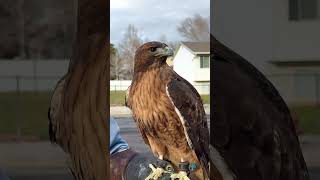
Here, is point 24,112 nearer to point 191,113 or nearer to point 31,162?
point 31,162

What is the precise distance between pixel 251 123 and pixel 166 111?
2.28ft

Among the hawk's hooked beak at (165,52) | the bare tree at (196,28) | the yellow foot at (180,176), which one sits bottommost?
the yellow foot at (180,176)

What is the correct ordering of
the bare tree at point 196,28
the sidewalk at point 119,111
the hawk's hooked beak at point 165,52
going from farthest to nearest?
1. the sidewalk at point 119,111
2. the hawk's hooked beak at point 165,52
3. the bare tree at point 196,28

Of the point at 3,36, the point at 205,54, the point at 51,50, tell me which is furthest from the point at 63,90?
the point at 205,54

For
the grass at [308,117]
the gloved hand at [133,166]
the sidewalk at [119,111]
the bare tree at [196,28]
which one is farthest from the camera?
the gloved hand at [133,166]

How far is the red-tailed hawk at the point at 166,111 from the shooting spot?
13.4 feet

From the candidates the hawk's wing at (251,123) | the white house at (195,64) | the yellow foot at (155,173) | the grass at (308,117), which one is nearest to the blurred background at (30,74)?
the yellow foot at (155,173)

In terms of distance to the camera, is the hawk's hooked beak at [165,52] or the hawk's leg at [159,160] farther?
the hawk's leg at [159,160]

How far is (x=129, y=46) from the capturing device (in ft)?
13.7

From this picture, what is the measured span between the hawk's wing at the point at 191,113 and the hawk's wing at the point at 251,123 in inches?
8.7

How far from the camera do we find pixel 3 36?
3.97m

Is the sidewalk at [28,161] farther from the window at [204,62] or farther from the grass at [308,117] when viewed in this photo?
the grass at [308,117]

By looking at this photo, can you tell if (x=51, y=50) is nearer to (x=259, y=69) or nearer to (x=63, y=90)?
(x=63, y=90)

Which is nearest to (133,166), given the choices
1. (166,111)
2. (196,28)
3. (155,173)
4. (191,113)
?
(155,173)
